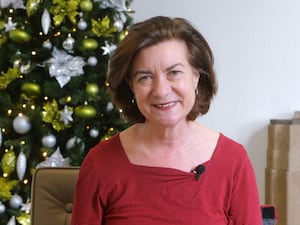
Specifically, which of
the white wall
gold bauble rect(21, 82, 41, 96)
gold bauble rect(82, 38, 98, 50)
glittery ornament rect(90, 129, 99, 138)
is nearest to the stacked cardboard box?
the white wall

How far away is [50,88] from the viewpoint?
2.56m

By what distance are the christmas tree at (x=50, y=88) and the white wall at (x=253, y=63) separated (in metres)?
0.73

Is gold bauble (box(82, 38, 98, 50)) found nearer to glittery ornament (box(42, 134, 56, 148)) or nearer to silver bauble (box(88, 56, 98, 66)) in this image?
silver bauble (box(88, 56, 98, 66))

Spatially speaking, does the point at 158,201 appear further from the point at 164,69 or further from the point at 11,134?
the point at 11,134

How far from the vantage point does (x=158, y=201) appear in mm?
1352

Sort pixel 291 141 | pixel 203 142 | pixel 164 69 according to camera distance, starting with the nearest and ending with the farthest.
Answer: pixel 164 69
pixel 203 142
pixel 291 141

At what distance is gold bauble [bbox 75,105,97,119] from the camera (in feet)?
8.31

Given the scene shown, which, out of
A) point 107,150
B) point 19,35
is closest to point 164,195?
point 107,150

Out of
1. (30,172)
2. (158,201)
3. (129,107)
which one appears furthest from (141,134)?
(30,172)

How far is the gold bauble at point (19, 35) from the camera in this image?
8.50ft

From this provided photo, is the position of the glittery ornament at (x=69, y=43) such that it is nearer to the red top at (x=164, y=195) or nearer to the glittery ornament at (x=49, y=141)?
the glittery ornament at (x=49, y=141)

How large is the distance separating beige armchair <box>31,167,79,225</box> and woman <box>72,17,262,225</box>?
0.66ft

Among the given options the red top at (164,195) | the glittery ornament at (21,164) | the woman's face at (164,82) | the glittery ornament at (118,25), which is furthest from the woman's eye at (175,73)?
the glittery ornament at (21,164)

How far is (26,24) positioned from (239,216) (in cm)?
175
